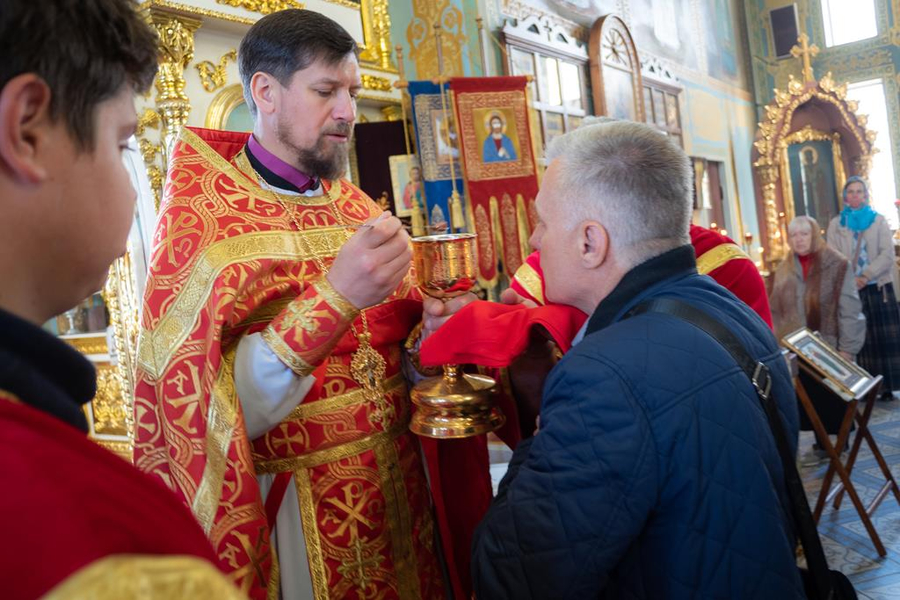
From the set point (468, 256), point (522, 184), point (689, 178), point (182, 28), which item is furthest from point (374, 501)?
point (522, 184)

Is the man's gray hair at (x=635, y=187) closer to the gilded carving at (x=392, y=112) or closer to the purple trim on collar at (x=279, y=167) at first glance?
the purple trim on collar at (x=279, y=167)

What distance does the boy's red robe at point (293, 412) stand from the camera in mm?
1575

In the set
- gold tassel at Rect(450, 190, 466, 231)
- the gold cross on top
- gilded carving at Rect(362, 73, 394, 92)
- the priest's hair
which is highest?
the gold cross on top

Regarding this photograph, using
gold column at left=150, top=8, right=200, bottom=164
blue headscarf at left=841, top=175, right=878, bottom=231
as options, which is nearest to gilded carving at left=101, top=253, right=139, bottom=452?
gold column at left=150, top=8, right=200, bottom=164

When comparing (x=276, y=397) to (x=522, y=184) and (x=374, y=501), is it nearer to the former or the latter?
(x=374, y=501)

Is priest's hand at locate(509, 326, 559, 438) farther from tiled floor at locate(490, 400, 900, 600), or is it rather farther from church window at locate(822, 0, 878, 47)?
church window at locate(822, 0, 878, 47)

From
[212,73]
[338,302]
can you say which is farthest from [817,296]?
[338,302]

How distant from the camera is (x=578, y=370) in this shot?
1.30 meters

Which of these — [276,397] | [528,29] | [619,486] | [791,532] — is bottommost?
[791,532]

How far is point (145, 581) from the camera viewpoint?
427mm

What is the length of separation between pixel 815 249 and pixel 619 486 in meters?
5.34

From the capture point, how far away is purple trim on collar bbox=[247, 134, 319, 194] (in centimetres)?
194

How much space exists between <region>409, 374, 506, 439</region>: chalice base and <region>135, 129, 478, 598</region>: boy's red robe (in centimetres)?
19

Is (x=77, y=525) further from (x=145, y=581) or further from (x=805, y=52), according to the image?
(x=805, y=52)
